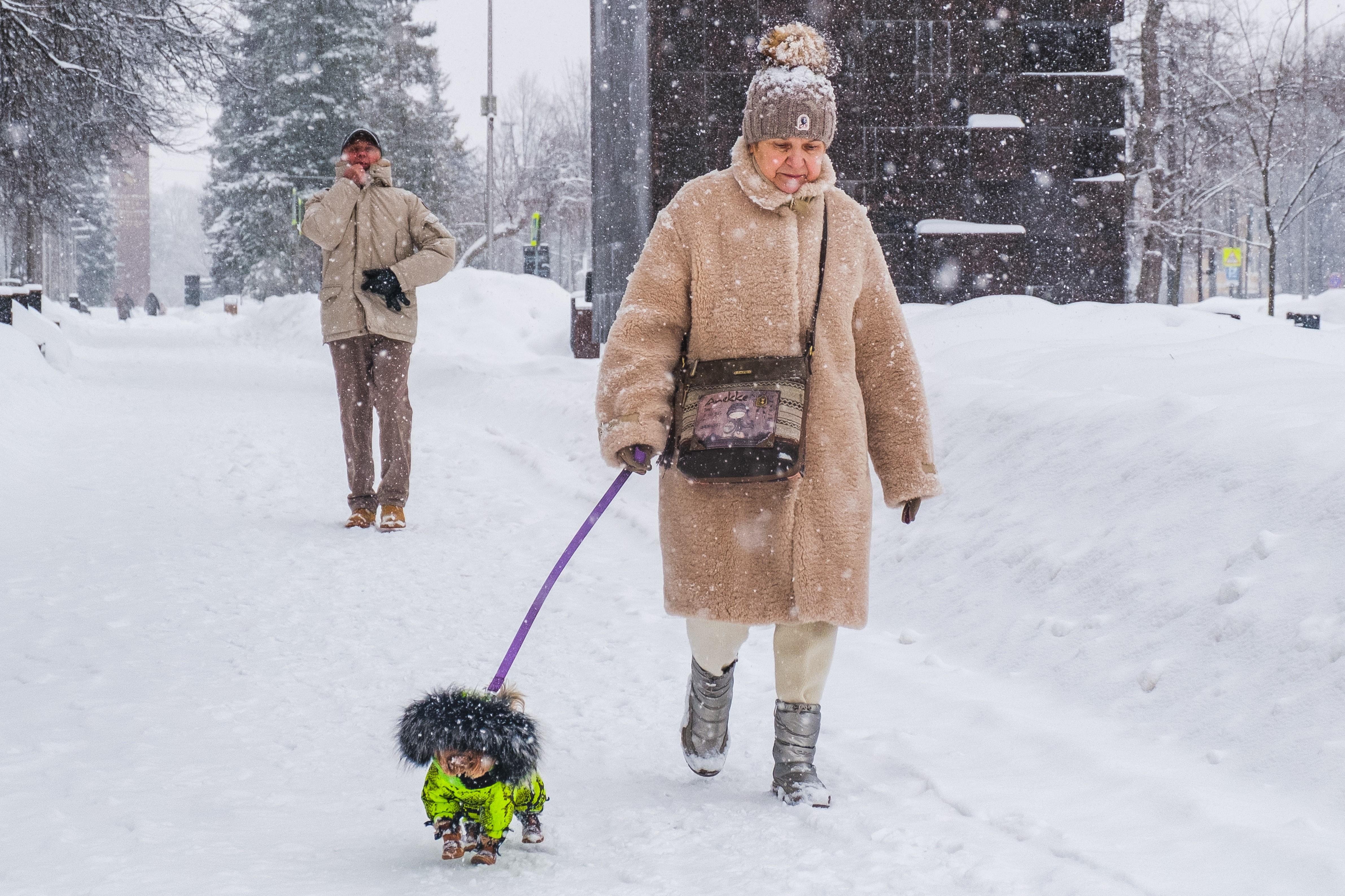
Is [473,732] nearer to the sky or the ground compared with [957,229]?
nearer to the ground

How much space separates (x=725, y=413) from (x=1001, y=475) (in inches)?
108

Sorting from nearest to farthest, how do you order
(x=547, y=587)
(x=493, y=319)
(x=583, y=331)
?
1. (x=547, y=587)
2. (x=583, y=331)
3. (x=493, y=319)

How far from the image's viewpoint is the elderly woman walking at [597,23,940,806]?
3.12 m

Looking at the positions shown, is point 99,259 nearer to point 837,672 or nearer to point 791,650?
point 837,672

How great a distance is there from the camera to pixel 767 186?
10.3ft

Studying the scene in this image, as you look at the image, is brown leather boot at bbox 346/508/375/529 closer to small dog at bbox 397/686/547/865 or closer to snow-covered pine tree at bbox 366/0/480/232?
small dog at bbox 397/686/547/865

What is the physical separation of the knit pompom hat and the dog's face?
1.62 meters

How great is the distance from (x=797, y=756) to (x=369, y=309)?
4.28 meters

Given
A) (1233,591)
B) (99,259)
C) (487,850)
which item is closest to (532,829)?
(487,850)

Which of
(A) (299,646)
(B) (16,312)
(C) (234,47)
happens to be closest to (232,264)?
(B) (16,312)

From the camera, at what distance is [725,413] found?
120 inches

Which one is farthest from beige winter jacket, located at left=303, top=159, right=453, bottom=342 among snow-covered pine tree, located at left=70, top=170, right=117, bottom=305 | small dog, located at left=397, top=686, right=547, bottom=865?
snow-covered pine tree, located at left=70, top=170, right=117, bottom=305

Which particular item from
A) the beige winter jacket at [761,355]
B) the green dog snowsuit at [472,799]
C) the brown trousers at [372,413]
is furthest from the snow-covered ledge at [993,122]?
the green dog snowsuit at [472,799]

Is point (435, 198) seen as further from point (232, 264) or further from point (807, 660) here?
point (807, 660)
